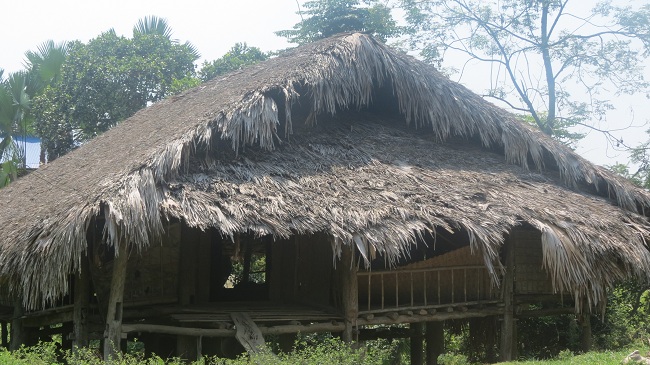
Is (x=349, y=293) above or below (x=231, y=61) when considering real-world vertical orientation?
below

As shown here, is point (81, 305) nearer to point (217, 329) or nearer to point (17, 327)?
point (217, 329)

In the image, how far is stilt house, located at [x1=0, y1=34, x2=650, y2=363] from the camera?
755 cm

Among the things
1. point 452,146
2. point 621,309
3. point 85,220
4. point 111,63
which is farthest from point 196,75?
point 85,220

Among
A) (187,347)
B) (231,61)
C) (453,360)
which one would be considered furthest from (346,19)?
(187,347)

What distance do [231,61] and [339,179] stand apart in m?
12.0

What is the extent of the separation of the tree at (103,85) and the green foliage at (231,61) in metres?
0.94

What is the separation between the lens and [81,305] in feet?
28.1

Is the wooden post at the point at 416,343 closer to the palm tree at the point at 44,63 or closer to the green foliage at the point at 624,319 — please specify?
the green foliage at the point at 624,319

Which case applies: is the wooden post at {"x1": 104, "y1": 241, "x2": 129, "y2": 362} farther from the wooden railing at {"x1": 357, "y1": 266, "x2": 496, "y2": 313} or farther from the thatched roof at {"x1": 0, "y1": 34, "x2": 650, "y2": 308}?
the wooden railing at {"x1": 357, "y1": 266, "x2": 496, "y2": 313}

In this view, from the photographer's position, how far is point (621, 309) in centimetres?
1317

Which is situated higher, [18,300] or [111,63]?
[111,63]

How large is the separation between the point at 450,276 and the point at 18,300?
5.64 m

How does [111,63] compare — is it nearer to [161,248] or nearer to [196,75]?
[196,75]

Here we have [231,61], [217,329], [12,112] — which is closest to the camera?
[217,329]
